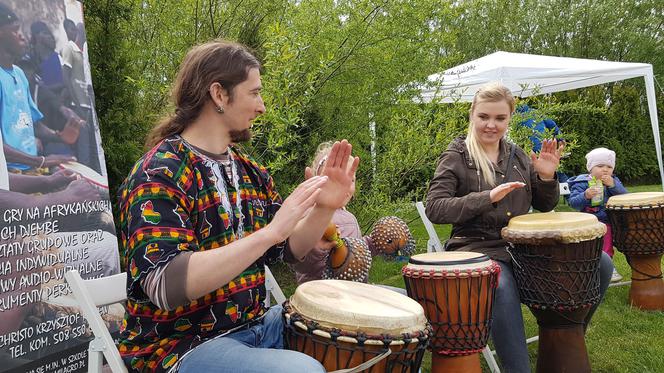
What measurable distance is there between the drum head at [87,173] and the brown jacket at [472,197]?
1.78 meters

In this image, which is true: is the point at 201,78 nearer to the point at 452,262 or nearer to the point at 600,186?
the point at 452,262

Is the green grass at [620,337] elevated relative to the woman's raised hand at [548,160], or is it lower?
lower

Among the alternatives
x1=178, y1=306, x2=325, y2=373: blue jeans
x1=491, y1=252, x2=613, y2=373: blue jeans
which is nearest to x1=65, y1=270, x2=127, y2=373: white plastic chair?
x1=178, y1=306, x2=325, y2=373: blue jeans

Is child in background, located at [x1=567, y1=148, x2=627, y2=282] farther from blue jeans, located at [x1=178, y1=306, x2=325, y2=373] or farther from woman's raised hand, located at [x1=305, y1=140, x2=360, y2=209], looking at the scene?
blue jeans, located at [x1=178, y1=306, x2=325, y2=373]

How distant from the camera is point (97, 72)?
3494mm

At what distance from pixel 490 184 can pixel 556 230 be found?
0.49 meters

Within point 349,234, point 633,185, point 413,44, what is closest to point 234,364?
point 349,234

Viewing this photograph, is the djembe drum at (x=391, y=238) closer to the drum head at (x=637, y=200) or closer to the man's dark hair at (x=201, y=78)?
the man's dark hair at (x=201, y=78)

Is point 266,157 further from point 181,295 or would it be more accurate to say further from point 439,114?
point 181,295

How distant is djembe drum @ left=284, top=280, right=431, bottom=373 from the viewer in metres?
1.83

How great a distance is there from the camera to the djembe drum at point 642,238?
420 centimetres

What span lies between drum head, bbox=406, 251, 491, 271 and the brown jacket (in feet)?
1.12

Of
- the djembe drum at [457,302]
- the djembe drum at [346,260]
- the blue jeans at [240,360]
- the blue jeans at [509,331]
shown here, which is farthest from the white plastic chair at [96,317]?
the blue jeans at [509,331]

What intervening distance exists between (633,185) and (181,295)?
16818 mm
